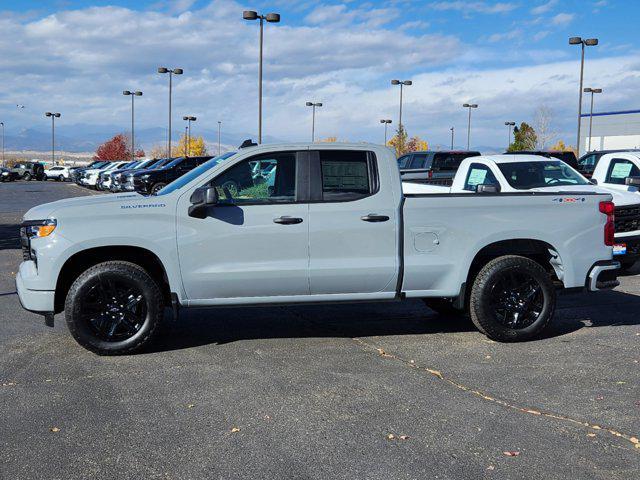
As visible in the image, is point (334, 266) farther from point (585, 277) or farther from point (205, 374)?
point (585, 277)

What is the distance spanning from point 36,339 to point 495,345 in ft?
14.7

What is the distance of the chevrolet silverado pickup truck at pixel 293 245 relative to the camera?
6672 millimetres

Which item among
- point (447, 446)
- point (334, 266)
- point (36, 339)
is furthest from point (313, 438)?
point (36, 339)

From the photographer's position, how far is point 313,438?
4766 millimetres

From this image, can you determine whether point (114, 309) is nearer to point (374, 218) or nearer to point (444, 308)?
point (374, 218)

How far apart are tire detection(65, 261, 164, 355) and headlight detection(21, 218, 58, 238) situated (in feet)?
1.57

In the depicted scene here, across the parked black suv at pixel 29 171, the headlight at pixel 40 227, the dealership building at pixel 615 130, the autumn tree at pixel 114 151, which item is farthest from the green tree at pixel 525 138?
the headlight at pixel 40 227

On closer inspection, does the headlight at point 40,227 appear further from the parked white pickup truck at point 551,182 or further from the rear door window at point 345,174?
the parked white pickup truck at point 551,182

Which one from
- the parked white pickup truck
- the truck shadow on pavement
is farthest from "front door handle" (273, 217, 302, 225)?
the parked white pickup truck

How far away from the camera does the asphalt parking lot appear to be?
439 centimetres

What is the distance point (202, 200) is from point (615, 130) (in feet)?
239

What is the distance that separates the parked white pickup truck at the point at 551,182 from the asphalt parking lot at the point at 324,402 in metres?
3.27

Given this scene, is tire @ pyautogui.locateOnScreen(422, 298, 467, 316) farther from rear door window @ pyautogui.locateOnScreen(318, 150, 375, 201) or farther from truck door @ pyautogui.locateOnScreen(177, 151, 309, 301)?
truck door @ pyautogui.locateOnScreen(177, 151, 309, 301)

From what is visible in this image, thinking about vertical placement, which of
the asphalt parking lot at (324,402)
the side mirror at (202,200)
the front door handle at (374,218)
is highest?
the side mirror at (202,200)
